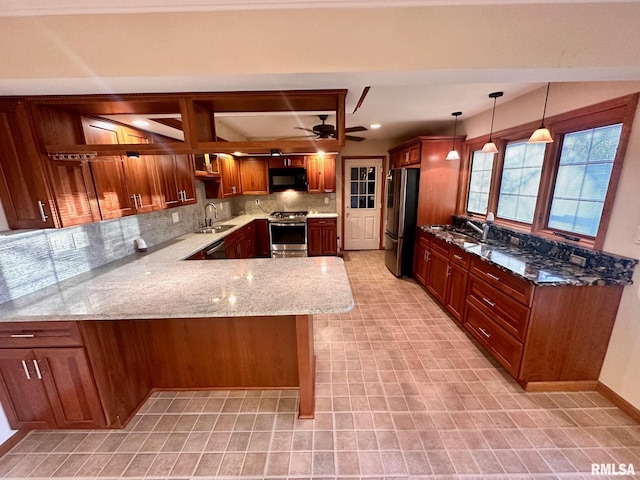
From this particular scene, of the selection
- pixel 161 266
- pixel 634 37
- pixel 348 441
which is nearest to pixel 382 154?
pixel 634 37

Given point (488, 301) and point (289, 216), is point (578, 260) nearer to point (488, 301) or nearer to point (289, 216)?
point (488, 301)

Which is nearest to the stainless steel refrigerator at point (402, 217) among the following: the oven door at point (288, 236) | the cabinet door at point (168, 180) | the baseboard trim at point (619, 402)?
the oven door at point (288, 236)

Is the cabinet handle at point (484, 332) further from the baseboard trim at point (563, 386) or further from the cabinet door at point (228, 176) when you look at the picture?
the cabinet door at point (228, 176)

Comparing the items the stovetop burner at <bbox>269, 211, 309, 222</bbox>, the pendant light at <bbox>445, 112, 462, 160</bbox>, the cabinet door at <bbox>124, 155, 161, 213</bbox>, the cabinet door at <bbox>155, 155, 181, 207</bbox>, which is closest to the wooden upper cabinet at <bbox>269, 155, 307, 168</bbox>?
the stovetop burner at <bbox>269, 211, 309, 222</bbox>

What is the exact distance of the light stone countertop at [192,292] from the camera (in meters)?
1.33

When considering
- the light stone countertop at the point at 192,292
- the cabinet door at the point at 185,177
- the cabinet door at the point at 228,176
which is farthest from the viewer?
the cabinet door at the point at 228,176

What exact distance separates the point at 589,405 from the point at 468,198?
2.60m

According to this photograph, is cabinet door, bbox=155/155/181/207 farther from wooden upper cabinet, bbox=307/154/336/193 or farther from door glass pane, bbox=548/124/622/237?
door glass pane, bbox=548/124/622/237

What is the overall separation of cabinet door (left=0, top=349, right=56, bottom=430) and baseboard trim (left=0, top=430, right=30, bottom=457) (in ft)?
0.22

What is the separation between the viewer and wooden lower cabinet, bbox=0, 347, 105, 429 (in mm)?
1447

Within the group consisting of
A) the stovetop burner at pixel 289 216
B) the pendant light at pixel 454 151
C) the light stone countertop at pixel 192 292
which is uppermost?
the pendant light at pixel 454 151

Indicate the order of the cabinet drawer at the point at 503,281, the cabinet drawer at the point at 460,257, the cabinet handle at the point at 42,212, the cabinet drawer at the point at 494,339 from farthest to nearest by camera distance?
the cabinet drawer at the point at 460,257 < the cabinet drawer at the point at 494,339 < the cabinet drawer at the point at 503,281 < the cabinet handle at the point at 42,212

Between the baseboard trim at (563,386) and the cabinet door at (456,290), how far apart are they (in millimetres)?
804

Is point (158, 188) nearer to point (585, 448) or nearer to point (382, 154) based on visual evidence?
point (585, 448)
